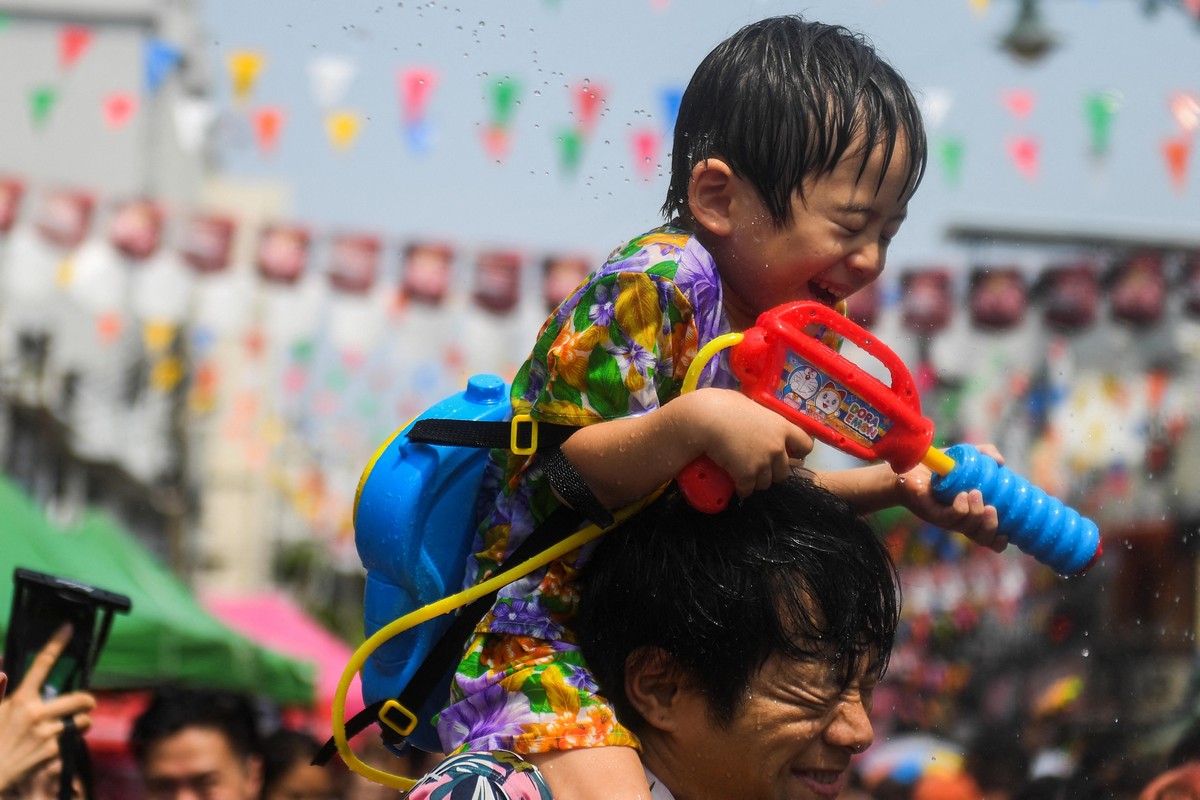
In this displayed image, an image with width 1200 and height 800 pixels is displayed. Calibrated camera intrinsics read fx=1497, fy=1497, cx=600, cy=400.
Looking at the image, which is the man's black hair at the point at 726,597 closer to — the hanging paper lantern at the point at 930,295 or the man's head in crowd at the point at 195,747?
the man's head in crowd at the point at 195,747

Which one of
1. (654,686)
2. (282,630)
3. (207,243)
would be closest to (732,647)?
(654,686)

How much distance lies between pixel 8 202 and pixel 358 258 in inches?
122

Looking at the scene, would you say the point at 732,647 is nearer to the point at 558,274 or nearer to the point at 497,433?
the point at 497,433

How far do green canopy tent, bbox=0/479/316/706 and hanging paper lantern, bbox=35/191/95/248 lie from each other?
16.6ft

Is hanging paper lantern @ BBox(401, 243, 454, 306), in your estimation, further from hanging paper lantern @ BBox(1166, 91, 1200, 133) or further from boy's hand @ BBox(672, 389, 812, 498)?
boy's hand @ BBox(672, 389, 812, 498)

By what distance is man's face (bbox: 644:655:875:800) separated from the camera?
194cm

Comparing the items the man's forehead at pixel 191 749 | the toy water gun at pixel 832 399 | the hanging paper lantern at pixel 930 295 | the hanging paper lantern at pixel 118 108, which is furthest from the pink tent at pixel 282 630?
the toy water gun at pixel 832 399

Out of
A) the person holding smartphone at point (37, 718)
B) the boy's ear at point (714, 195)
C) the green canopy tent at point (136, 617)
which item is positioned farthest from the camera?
the green canopy tent at point (136, 617)

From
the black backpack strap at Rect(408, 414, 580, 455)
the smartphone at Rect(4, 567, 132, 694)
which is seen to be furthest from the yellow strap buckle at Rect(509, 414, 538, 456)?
the smartphone at Rect(4, 567, 132, 694)

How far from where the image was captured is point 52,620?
10.6 ft

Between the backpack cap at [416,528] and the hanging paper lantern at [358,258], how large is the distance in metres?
11.7

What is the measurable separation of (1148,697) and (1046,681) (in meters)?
3.91

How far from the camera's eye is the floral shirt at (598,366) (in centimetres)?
189

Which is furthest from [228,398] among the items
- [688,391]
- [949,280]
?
[688,391]
